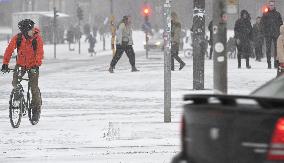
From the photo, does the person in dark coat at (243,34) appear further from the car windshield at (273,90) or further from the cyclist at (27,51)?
the car windshield at (273,90)

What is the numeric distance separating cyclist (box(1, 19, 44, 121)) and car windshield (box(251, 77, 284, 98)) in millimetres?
7314

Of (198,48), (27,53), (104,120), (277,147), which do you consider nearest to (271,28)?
(198,48)

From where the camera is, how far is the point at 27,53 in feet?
43.9

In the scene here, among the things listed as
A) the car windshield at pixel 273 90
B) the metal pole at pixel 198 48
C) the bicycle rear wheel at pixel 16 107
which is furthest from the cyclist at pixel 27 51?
the car windshield at pixel 273 90

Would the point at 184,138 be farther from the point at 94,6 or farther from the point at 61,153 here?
the point at 94,6

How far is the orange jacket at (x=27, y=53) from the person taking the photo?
522 inches

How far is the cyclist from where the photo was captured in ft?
43.4

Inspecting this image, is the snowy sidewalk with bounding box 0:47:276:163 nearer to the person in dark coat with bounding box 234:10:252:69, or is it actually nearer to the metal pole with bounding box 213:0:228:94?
the person in dark coat with bounding box 234:10:252:69

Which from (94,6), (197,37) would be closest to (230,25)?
(94,6)

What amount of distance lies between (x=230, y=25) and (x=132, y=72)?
195ft

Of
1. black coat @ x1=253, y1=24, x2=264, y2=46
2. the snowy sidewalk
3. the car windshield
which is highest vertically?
black coat @ x1=253, y1=24, x2=264, y2=46

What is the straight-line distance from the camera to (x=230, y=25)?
85.3m

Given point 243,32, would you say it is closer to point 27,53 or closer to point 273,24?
point 273,24

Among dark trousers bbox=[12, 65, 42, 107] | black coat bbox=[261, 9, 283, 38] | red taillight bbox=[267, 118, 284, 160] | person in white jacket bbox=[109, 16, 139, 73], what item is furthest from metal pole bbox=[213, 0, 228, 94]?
person in white jacket bbox=[109, 16, 139, 73]
